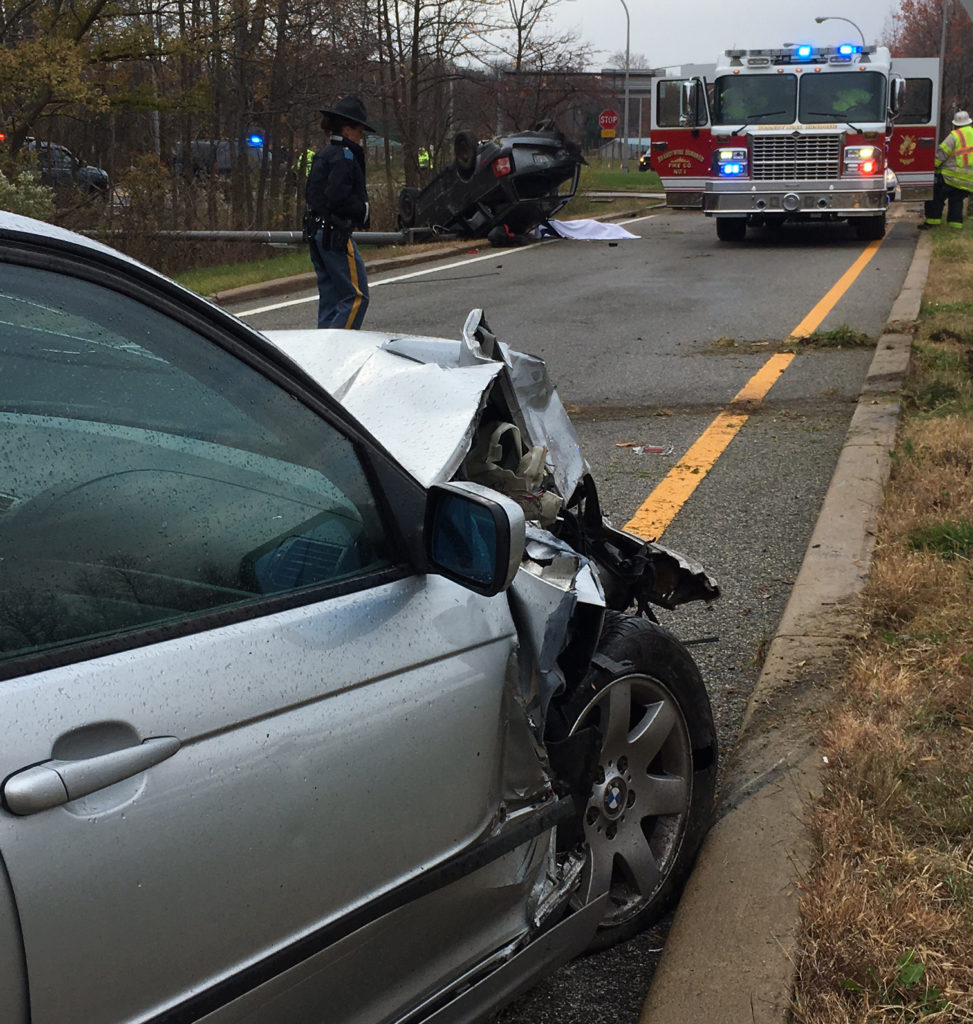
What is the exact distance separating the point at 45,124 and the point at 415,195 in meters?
6.58

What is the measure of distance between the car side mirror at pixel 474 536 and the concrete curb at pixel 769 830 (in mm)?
952

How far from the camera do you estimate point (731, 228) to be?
20172 millimetres

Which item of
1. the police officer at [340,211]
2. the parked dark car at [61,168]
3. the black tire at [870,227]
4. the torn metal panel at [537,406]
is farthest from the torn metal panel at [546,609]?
the parked dark car at [61,168]

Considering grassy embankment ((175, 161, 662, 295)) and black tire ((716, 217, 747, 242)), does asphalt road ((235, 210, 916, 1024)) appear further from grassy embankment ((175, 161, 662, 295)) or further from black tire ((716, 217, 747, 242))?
grassy embankment ((175, 161, 662, 295))

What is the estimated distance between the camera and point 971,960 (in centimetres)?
227

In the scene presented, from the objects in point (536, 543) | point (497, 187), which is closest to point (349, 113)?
point (536, 543)

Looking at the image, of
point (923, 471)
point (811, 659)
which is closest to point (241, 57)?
point (923, 471)

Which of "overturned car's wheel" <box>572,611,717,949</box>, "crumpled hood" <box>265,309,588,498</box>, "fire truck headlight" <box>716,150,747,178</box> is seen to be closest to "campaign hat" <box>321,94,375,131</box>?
"crumpled hood" <box>265,309,588,498</box>

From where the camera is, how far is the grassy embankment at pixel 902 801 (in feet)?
7.38

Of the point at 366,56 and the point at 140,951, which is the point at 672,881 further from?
the point at 366,56

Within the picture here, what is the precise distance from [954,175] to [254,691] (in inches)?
794

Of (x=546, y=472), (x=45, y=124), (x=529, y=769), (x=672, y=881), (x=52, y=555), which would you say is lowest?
(x=672, y=881)

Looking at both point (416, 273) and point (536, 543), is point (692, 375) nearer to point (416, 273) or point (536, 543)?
point (536, 543)

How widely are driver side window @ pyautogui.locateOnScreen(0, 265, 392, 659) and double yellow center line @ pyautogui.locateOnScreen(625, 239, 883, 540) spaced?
3161mm
